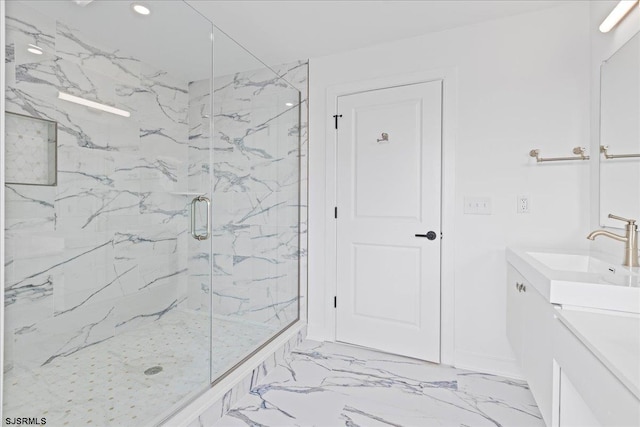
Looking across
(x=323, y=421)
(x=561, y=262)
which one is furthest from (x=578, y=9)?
(x=323, y=421)

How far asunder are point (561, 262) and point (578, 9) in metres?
1.56

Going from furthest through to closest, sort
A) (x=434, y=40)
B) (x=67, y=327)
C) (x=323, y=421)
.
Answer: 1. (x=434, y=40)
2. (x=323, y=421)
3. (x=67, y=327)

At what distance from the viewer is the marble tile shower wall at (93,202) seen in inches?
46.9

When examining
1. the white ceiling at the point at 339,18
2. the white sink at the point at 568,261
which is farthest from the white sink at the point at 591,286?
the white ceiling at the point at 339,18

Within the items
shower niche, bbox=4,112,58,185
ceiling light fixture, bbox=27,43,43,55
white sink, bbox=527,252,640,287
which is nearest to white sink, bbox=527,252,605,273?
white sink, bbox=527,252,640,287

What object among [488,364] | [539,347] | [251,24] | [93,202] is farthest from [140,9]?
[488,364]

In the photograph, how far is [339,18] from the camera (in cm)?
215

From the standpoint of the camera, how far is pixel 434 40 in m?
2.32

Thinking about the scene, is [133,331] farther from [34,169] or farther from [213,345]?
[34,169]

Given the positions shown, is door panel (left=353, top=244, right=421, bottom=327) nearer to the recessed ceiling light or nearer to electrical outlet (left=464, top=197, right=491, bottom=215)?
electrical outlet (left=464, top=197, right=491, bottom=215)

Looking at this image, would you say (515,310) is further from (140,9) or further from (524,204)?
(140,9)

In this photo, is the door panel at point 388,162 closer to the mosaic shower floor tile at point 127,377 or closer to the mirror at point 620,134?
the mirror at point 620,134

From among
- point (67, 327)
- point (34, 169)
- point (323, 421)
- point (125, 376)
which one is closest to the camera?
point (34, 169)

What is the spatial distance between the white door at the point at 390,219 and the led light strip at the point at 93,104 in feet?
5.16
